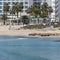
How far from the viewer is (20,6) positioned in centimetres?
13300

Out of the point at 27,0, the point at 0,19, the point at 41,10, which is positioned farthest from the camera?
the point at 27,0

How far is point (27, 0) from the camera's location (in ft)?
617

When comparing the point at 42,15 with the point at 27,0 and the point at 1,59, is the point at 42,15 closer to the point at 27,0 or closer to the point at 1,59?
the point at 27,0

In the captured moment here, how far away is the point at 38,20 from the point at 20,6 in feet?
55.9

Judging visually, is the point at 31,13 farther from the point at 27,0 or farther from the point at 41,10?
the point at 27,0

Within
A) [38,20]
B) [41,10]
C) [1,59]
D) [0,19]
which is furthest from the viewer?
[0,19]

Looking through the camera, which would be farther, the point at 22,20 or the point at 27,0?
the point at 27,0

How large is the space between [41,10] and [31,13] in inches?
190

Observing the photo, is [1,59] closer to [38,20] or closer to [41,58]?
[41,58]

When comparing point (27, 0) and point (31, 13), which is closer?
point (31, 13)

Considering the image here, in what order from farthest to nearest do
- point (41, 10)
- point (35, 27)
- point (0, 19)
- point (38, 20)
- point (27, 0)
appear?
1. point (27, 0)
2. point (0, 19)
3. point (41, 10)
4. point (38, 20)
5. point (35, 27)

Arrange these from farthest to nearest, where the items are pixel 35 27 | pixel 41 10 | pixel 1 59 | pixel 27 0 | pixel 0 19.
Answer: pixel 27 0 → pixel 0 19 → pixel 41 10 → pixel 35 27 → pixel 1 59

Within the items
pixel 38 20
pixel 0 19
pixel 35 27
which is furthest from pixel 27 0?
pixel 35 27

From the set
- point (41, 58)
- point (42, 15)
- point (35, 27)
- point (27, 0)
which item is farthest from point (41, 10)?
point (41, 58)
